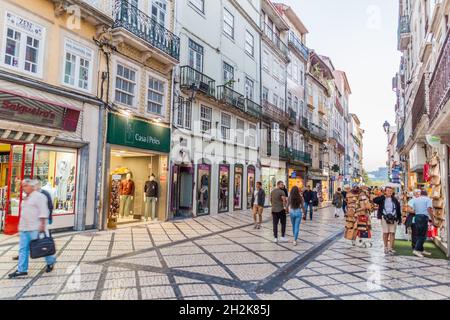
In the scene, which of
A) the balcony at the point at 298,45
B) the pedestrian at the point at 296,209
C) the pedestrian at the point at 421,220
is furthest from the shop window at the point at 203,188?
the balcony at the point at 298,45

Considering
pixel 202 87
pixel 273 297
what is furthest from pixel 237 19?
pixel 273 297

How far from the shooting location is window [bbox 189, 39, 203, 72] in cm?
1652

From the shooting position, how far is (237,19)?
2091 centimetres

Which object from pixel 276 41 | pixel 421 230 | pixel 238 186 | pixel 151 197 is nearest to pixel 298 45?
pixel 276 41

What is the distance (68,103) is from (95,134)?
1404mm

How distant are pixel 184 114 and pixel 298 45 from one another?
62.2 ft

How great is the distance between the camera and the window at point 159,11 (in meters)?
14.1

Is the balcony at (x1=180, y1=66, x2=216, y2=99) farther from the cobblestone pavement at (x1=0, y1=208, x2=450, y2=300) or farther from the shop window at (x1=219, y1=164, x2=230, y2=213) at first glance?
the cobblestone pavement at (x1=0, y1=208, x2=450, y2=300)

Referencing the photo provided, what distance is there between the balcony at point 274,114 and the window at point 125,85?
40.3 feet

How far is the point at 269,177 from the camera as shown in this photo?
24.9 m

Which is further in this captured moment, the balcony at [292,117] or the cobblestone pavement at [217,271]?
the balcony at [292,117]

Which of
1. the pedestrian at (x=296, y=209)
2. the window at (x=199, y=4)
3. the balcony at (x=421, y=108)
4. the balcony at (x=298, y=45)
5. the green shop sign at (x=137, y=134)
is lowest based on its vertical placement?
the pedestrian at (x=296, y=209)

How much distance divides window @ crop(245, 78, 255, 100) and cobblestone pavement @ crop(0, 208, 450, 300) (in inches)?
546

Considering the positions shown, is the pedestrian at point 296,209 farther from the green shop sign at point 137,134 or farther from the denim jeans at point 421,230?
the green shop sign at point 137,134
